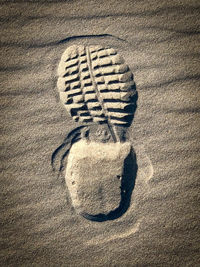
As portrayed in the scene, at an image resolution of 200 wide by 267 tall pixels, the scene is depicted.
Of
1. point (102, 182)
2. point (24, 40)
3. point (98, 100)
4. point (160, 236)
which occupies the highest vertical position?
point (24, 40)

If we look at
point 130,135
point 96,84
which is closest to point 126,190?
point 130,135

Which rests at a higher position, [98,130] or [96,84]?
[96,84]

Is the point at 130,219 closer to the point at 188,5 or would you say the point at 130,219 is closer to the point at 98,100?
the point at 98,100

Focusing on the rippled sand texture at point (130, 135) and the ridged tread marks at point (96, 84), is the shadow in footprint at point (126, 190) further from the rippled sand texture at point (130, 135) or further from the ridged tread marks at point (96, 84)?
the ridged tread marks at point (96, 84)

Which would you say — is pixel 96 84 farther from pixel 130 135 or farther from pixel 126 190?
pixel 126 190

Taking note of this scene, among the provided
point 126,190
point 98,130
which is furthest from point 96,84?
point 126,190

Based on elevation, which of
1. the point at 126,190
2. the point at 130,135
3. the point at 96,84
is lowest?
the point at 126,190

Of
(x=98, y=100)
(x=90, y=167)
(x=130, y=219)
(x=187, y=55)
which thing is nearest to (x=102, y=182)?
(x=90, y=167)

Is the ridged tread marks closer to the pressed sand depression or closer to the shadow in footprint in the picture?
the pressed sand depression
